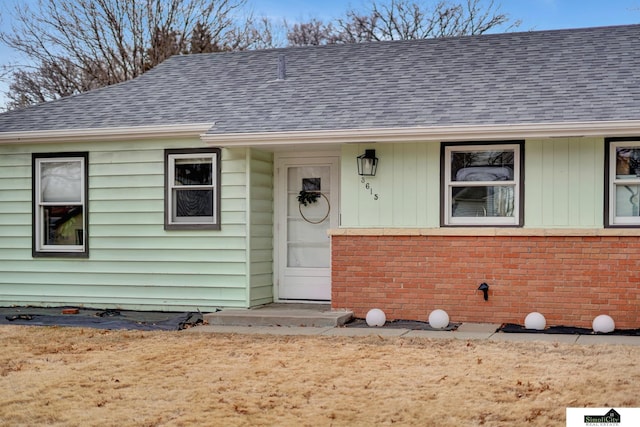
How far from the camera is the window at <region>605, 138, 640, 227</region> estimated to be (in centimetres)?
1034

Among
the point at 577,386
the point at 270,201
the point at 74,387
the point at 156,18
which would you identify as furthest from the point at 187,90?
the point at 156,18

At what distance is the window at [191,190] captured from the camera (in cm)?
1196

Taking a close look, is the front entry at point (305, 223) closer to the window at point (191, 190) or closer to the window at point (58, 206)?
the window at point (191, 190)

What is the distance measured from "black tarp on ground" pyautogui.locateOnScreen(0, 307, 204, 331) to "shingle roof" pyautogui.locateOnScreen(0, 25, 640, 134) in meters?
2.72

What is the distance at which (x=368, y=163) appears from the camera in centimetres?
1109

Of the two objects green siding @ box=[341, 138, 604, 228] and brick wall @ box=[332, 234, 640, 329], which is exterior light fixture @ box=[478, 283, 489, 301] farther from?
green siding @ box=[341, 138, 604, 228]

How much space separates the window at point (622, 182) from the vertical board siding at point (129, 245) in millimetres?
4880

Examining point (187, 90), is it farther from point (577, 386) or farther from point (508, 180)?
point (577, 386)

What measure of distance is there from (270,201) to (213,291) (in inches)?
63.2

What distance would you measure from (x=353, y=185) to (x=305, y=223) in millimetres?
1489

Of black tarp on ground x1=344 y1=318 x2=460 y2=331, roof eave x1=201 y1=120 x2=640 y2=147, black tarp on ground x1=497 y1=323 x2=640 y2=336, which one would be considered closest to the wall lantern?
roof eave x1=201 y1=120 x2=640 y2=147

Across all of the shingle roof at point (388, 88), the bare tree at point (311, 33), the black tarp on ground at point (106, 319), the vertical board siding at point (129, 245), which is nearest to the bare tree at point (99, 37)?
the bare tree at point (311, 33)

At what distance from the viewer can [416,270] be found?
10.9 m

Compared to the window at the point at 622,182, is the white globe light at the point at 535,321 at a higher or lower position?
lower
